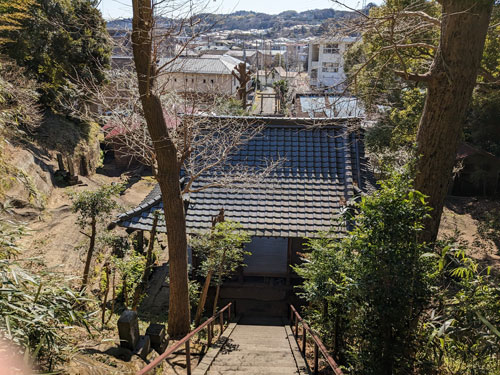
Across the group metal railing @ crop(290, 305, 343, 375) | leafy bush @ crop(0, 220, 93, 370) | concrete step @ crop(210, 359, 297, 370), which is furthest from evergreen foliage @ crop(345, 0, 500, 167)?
leafy bush @ crop(0, 220, 93, 370)

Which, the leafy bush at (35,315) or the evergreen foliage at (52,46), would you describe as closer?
the leafy bush at (35,315)

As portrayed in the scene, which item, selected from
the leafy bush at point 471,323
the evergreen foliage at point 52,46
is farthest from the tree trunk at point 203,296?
the evergreen foliage at point 52,46

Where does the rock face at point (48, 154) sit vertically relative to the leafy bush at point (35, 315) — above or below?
below

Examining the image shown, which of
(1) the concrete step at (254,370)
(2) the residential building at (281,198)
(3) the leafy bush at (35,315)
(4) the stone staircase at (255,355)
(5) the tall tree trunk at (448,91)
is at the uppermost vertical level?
(5) the tall tree trunk at (448,91)

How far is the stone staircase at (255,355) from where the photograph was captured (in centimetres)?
573

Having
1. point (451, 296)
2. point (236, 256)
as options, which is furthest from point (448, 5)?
point (236, 256)

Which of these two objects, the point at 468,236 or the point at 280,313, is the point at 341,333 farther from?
the point at 468,236

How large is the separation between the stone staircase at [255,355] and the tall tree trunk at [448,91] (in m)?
3.12

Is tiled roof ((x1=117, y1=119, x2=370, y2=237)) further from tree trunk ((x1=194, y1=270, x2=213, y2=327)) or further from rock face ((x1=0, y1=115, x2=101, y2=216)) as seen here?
rock face ((x1=0, y1=115, x2=101, y2=216))

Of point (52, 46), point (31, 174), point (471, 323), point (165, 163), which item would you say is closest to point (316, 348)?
point (471, 323)

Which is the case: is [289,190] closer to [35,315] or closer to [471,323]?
[471,323]

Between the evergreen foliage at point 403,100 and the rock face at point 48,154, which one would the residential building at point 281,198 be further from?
the rock face at point 48,154

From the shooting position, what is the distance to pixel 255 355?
6.52m

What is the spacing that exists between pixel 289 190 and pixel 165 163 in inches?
194
